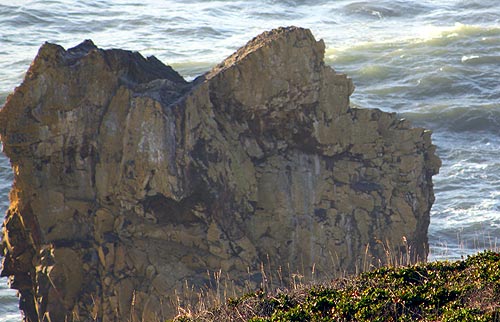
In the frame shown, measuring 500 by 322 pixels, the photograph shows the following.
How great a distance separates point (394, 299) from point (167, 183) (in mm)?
4289

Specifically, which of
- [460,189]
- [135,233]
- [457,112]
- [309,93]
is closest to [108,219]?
[135,233]

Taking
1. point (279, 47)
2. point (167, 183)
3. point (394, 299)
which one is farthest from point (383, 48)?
point (394, 299)

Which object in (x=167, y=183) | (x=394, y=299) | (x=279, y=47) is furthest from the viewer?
(x=279, y=47)

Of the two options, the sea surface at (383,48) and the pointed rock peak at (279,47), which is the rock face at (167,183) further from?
the sea surface at (383,48)

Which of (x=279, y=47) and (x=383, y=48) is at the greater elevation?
(x=279, y=47)

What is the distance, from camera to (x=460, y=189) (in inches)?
846

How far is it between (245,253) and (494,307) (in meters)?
4.86

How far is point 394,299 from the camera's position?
9070mm

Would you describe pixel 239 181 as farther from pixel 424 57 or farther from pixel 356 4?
pixel 356 4

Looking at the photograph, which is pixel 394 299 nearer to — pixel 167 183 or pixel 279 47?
pixel 167 183

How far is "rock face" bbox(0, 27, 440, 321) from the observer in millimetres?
12727

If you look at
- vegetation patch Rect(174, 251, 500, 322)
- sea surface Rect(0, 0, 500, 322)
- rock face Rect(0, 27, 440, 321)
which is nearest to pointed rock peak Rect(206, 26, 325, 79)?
rock face Rect(0, 27, 440, 321)

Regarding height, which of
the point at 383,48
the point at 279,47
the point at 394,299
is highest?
the point at 279,47

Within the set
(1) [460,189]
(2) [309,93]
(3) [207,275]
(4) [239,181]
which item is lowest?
(1) [460,189]
